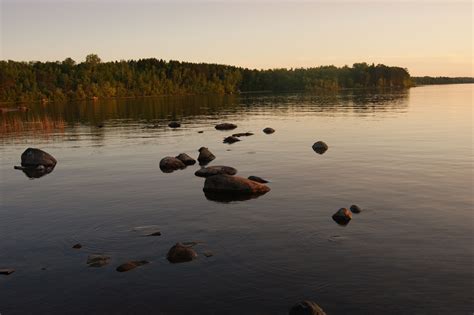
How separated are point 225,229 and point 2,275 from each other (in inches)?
360

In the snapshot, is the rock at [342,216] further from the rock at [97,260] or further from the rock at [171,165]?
the rock at [171,165]

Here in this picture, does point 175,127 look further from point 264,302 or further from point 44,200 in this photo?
point 264,302

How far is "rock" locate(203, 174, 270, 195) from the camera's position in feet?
88.2

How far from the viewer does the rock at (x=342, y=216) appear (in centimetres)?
2094

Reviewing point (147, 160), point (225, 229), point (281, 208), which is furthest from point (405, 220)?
point (147, 160)

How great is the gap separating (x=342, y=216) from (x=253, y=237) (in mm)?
4746

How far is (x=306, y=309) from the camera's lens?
12.3 m

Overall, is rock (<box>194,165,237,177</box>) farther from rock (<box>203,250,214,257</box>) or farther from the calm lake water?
rock (<box>203,250,214,257</box>)

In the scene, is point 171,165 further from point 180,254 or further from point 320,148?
point 180,254

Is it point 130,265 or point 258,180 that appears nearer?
point 130,265

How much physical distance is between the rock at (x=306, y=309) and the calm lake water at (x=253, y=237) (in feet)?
2.18

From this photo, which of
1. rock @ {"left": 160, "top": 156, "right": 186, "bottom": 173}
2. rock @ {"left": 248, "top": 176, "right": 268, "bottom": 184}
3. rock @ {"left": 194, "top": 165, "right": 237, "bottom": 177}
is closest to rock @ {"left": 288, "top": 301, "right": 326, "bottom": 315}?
rock @ {"left": 248, "top": 176, "right": 268, "bottom": 184}

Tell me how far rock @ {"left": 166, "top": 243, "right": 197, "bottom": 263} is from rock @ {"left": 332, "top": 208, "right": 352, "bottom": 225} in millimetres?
7489

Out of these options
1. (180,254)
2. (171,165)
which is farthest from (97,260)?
(171,165)
